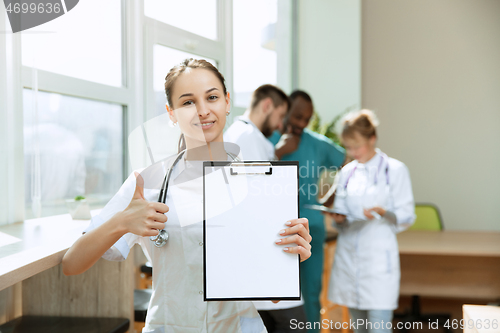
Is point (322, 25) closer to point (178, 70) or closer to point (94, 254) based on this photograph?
point (178, 70)

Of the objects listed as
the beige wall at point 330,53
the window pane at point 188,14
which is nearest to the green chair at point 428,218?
the beige wall at point 330,53

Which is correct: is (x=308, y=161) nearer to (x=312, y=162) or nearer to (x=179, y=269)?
(x=312, y=162)

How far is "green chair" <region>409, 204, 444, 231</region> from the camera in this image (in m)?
3.17

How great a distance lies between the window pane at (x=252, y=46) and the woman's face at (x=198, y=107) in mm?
1613

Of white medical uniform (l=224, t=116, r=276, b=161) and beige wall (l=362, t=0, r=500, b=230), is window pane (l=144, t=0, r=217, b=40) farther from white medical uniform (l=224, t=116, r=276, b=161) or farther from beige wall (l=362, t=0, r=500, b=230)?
beige wall (l=362, t=0, r=500, b=230)

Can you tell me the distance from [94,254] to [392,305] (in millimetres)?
1468

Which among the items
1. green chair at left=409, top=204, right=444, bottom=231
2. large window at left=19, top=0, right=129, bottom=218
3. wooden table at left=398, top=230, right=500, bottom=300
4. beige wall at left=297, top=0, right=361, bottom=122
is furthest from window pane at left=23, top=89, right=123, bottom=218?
green chair at left=409, top=204, right=444, bottom=231

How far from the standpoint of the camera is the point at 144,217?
0.78 metres

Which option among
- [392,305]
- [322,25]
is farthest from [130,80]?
[322,25]

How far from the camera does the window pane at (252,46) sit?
8.40 feet

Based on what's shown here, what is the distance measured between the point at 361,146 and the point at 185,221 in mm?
1335

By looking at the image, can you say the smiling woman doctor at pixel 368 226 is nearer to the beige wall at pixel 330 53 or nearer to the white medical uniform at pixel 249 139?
the white medical uniform at pixel 249 139

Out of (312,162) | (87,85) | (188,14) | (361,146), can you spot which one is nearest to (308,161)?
(312,162)

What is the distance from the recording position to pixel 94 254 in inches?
32.5
